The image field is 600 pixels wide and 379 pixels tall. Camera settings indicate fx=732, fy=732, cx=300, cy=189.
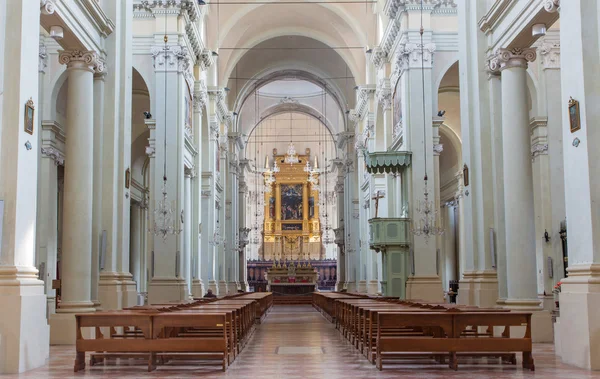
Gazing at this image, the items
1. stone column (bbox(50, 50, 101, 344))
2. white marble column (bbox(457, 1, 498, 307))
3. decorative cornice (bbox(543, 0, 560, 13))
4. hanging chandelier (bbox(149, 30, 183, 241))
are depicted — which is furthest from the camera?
hanging chandelier (bbox(149, 30, 183, 241))

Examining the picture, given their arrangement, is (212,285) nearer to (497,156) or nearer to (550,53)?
(550,53)

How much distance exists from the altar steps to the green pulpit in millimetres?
16566

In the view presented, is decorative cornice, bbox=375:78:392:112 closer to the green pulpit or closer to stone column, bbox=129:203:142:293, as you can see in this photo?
the green pulpit

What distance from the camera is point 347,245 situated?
125ft

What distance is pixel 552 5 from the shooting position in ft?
31.3

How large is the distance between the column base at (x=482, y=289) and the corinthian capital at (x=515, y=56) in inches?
140

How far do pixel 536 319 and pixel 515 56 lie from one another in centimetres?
425

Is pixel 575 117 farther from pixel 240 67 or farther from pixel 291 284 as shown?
pixel 291 284

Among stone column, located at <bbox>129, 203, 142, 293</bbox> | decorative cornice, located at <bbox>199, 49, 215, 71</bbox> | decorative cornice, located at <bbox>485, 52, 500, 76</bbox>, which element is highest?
decorative cornice, located at <bbox>199, 49, 215, 71</bbox>

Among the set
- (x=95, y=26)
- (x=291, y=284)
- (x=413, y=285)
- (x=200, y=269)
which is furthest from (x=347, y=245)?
(x=95, y=26)

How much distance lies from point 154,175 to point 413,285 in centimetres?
750

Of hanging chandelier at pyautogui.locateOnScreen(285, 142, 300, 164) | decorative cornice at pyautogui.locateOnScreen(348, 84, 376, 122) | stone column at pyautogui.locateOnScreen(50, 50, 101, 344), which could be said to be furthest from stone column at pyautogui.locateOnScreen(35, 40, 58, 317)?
hanging chandelier at pyautogui.locateOnScreen(285, 142, 300, 164)

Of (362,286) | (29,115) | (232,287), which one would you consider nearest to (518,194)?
(29,115)

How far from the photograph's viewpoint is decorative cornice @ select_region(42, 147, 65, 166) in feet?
57.5
